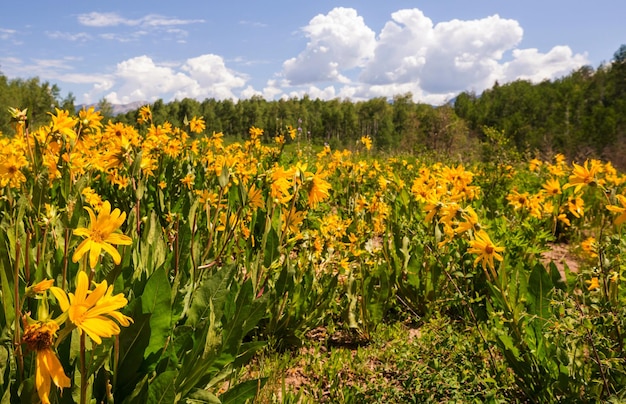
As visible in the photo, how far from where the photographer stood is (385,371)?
7.16 feet

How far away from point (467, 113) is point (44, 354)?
71.9m

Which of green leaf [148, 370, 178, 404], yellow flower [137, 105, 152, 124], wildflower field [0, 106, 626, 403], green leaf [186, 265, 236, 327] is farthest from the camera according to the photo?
yellow flower [137, 105, 152, 124]

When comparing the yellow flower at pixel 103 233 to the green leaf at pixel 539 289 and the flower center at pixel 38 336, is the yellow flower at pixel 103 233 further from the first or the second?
the green leaf at pixel 539 289

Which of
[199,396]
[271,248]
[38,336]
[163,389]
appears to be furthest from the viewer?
[271,248]

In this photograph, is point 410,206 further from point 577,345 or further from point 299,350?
point 577,345

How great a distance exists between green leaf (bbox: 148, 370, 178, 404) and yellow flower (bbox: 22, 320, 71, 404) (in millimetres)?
482

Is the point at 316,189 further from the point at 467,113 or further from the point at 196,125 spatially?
the point at 467,113

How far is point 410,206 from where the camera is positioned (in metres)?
4.15

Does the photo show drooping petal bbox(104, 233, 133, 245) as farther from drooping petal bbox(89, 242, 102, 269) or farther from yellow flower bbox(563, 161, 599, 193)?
yellow flower bbox(563, 161, 599, 193)

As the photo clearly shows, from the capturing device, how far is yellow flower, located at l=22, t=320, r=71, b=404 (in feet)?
2.68

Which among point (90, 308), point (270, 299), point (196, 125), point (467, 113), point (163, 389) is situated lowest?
point (270, 299)

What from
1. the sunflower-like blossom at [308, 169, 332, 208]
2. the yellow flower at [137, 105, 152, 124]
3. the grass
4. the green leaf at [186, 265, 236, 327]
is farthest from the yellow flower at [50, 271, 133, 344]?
the yellow flower at [137, 105, 152, 124]

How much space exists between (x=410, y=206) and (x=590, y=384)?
8.48ft

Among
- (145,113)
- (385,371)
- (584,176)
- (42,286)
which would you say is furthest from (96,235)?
(145,113)
